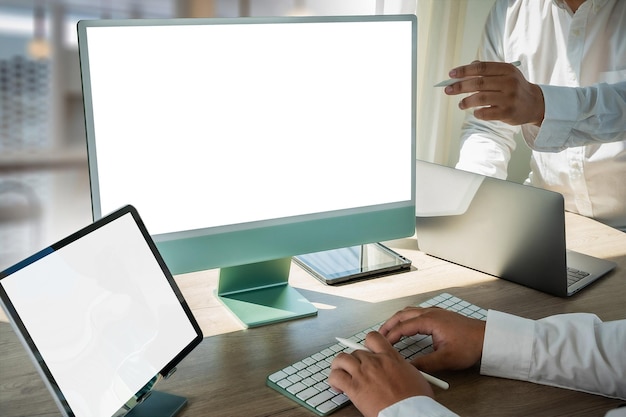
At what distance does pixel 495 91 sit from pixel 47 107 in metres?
1.17

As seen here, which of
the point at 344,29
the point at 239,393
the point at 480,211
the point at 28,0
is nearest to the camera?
the point at 239,393

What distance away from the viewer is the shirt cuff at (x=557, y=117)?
1.57 metres

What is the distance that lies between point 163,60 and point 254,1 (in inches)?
47.7

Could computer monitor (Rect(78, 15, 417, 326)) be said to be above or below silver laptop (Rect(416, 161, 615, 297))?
above

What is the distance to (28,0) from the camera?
69.7 inches

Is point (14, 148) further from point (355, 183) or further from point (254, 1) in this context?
point (355, 183)

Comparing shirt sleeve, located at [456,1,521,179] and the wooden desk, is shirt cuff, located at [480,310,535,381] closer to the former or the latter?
the wooden desk

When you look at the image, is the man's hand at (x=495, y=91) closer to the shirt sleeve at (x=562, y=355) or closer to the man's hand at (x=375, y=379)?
the shirt sleeve at (x=562, y=355)

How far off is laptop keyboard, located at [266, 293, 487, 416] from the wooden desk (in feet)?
0.04

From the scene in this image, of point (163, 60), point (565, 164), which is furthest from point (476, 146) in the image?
point (163, 60)

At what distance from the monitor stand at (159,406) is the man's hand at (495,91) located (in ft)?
2.68

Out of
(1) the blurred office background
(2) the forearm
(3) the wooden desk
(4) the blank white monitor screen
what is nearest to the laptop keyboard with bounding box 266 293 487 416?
(3) the wooden desk

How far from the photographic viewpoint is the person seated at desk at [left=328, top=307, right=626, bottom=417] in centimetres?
92

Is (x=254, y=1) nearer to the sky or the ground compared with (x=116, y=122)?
nearer to the sky
